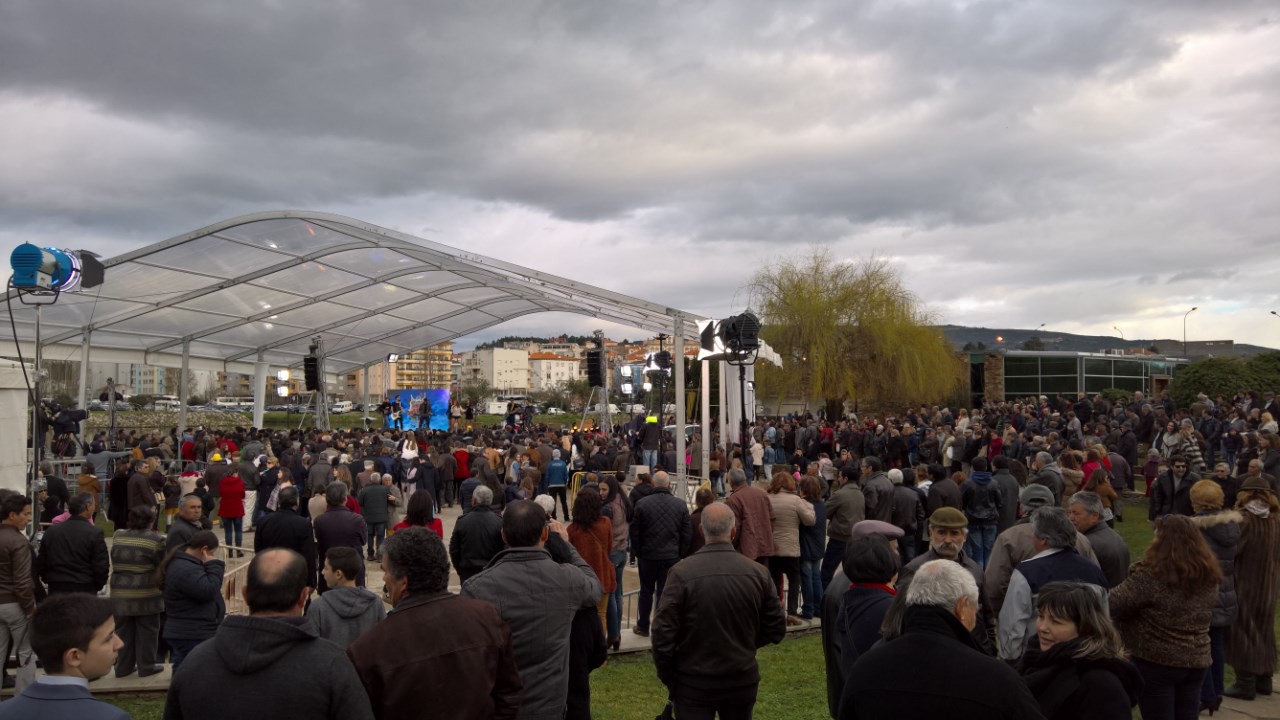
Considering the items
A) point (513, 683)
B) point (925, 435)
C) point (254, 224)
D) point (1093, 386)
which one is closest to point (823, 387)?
point (925, 435)

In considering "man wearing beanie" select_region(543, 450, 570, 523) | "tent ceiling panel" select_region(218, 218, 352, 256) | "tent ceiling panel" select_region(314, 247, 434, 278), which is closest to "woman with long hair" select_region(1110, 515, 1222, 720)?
"man wearing beanie" select_region(543, 450, 570, 523)

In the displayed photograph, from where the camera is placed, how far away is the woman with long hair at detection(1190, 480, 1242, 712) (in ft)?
17.2

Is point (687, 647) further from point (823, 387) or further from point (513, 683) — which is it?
point (823, 387)

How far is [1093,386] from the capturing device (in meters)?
40.9

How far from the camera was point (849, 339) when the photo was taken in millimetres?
32625

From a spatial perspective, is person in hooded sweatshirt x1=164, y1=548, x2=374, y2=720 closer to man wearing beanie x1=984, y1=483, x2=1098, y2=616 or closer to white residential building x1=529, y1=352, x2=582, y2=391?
man wearing beanie x1=984, y1=483, x2=1098, y2=616

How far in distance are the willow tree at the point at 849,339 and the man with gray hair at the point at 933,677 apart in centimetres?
2986

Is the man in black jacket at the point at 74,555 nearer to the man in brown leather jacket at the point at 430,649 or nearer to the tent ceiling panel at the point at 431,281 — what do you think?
the man in brown leather jacket at the point at 430,649

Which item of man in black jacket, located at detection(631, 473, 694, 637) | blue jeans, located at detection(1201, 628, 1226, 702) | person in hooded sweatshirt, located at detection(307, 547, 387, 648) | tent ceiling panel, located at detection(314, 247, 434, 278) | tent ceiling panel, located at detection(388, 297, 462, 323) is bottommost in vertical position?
blue jeans, located at detection(1201, 628, 1226, 702)

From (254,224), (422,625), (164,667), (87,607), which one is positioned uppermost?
(254,224)

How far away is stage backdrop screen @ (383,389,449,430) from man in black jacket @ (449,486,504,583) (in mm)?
28029

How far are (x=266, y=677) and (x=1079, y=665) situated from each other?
255 cm

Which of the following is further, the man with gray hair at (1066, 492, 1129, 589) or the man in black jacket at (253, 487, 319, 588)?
the man in black jacket at (253, 487, 319, 588)

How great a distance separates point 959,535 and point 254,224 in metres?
15.2
